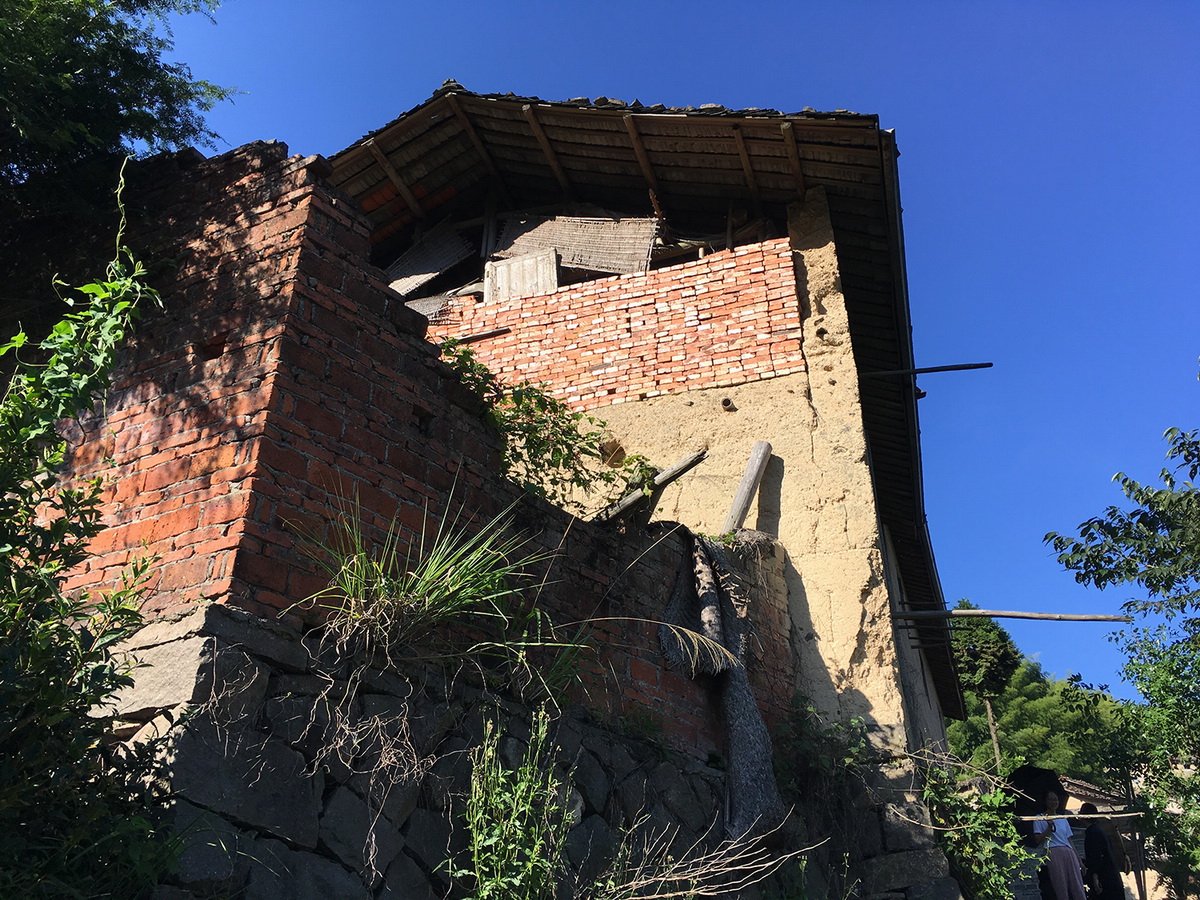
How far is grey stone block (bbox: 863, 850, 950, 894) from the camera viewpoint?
20.7 ft

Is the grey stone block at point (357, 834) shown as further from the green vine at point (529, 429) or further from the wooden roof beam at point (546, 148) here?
the wooden roof beam at point (546, 148)

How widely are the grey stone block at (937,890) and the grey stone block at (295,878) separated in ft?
13.2

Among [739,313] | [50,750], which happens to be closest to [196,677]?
[50,750]

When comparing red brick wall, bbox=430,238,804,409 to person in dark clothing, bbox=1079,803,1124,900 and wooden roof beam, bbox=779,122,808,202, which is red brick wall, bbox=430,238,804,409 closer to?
wooden roof beam, bbox=779,122,808,202

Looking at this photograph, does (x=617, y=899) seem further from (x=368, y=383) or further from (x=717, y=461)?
(x=717, y=461)

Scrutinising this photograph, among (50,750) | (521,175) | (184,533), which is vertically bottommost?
(50,750)

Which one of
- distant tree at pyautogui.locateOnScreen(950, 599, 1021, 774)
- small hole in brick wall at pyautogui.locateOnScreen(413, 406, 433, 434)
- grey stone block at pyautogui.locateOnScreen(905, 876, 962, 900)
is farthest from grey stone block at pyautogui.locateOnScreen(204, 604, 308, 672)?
distant tree at pyautogui.locateOnScreen(950, 599, 1021, 774)

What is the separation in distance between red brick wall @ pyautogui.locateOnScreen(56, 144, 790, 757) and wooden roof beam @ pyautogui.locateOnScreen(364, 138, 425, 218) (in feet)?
15.9

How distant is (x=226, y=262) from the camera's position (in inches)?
189

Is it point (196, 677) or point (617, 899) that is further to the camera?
point (617, 899)

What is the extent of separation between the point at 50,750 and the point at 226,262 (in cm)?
252

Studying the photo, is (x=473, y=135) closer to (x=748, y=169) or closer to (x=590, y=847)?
(x=748, y=169)

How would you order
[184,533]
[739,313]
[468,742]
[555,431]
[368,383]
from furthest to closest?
[739,313] → [555,431] → [368,383] → [468,742] → [184,533]

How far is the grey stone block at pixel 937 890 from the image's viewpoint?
6.21m
